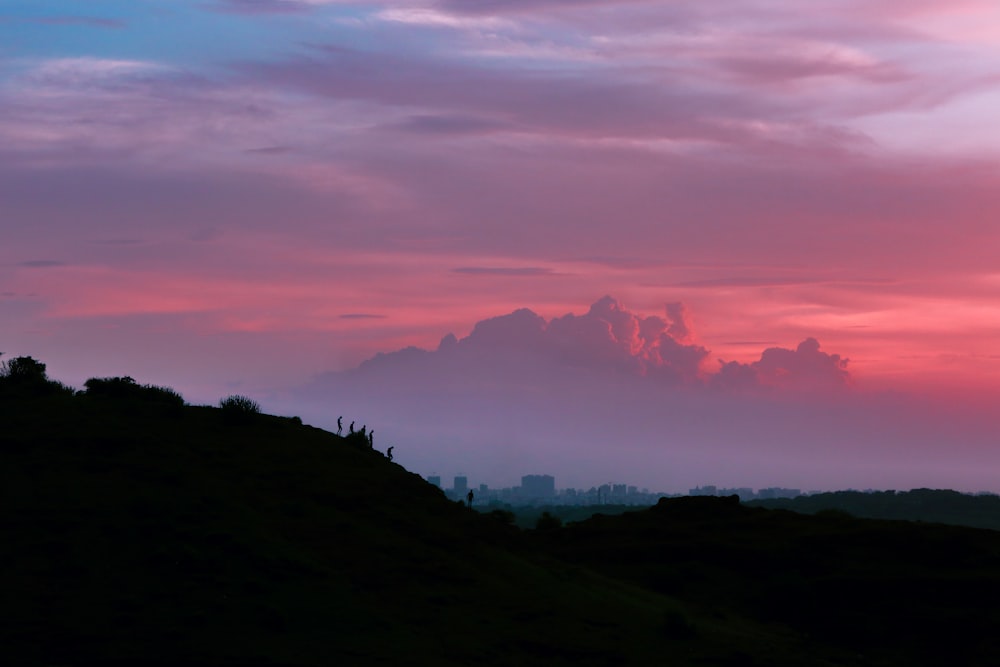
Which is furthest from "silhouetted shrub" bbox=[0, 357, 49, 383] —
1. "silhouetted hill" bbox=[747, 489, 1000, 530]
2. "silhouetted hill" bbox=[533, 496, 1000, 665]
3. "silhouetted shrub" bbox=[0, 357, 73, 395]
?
"silhouetted hill" bbox=[747, 489, 1000, 530]

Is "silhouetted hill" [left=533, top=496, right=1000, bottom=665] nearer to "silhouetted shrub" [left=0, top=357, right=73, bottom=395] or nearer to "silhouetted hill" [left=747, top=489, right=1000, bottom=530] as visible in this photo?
"silhouetted shrub" [left=0, top=357, right=73, bottom=395]

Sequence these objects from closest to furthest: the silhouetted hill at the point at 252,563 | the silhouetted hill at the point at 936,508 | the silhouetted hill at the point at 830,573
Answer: the silhouetted hill at the point at 252,563
the silhouetted hill at the point at 830,573
the silhouetted hill at the point at 936,508

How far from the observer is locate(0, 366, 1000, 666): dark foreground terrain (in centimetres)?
2661

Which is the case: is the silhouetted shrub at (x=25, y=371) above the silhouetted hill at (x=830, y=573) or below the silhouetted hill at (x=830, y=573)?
above

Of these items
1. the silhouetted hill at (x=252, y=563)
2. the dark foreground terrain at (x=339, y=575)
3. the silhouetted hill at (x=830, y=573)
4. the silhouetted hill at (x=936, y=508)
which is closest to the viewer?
the silhouetted hill at (x=252, y=563)

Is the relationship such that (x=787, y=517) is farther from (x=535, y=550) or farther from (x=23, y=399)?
(x=23, y=399)

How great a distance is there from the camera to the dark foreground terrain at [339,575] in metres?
26.6

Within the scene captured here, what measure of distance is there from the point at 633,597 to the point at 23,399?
2345 cm

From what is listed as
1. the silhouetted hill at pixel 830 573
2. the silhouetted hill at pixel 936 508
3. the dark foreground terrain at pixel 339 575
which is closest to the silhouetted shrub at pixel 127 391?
the dark foreground terrain at pixel 339 575

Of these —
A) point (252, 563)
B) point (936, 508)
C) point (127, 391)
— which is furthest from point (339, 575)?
point (936, 508)

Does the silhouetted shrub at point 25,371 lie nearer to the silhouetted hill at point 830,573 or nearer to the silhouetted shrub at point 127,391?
the silhouetted shrub at point 127,391

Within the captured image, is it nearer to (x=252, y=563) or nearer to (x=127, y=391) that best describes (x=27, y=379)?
(x=127, y=391)

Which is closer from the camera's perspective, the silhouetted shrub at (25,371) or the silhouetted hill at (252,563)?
the silhouetted hill at (252,563)

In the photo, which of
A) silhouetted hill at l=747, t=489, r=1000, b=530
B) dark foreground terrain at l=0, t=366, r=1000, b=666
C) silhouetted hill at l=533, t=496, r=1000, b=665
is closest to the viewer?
dark foreground terrain at l=0, t=366, r=1000, b=666
